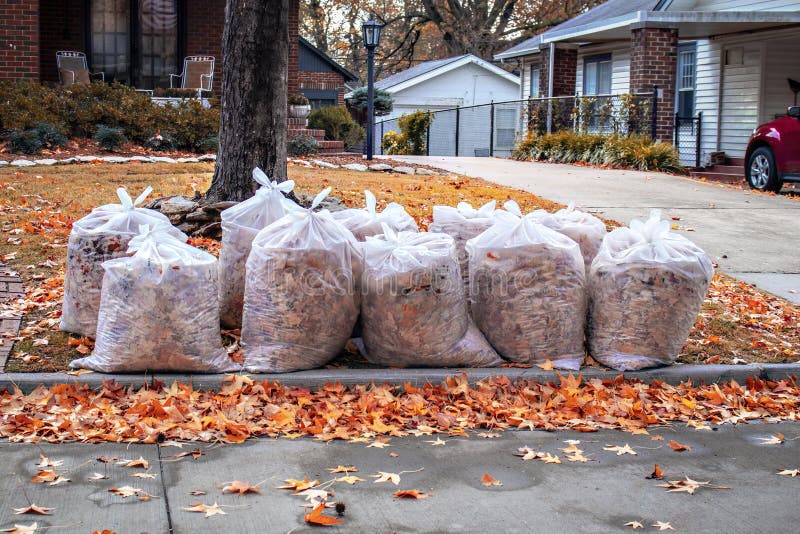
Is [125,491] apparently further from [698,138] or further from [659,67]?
[698,138]

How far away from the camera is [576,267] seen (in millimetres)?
5590

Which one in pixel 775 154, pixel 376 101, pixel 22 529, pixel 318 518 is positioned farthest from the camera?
pixel 376 101

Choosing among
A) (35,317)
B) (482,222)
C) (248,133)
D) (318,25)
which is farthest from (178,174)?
(318,25)

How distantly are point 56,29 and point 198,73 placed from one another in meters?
2.72

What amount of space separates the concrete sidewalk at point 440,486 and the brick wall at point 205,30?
581 inches

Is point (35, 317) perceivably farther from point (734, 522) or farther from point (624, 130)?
point (624, 130)

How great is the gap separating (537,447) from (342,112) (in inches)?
697

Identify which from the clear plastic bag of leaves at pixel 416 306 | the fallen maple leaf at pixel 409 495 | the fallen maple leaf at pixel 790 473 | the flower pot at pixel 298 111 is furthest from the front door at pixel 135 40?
the fallen maple leaf at pixel 790 473

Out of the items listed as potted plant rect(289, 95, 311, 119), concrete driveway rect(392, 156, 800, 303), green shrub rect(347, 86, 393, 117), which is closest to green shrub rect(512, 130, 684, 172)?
concrete driveway rect(392, 156, 800, 303)

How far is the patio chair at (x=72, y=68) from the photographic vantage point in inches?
666

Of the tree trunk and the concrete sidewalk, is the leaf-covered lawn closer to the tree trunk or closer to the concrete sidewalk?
the tree trunk

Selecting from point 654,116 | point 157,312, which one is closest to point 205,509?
point 157,312

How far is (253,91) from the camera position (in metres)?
7.39

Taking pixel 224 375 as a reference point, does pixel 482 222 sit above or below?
above
